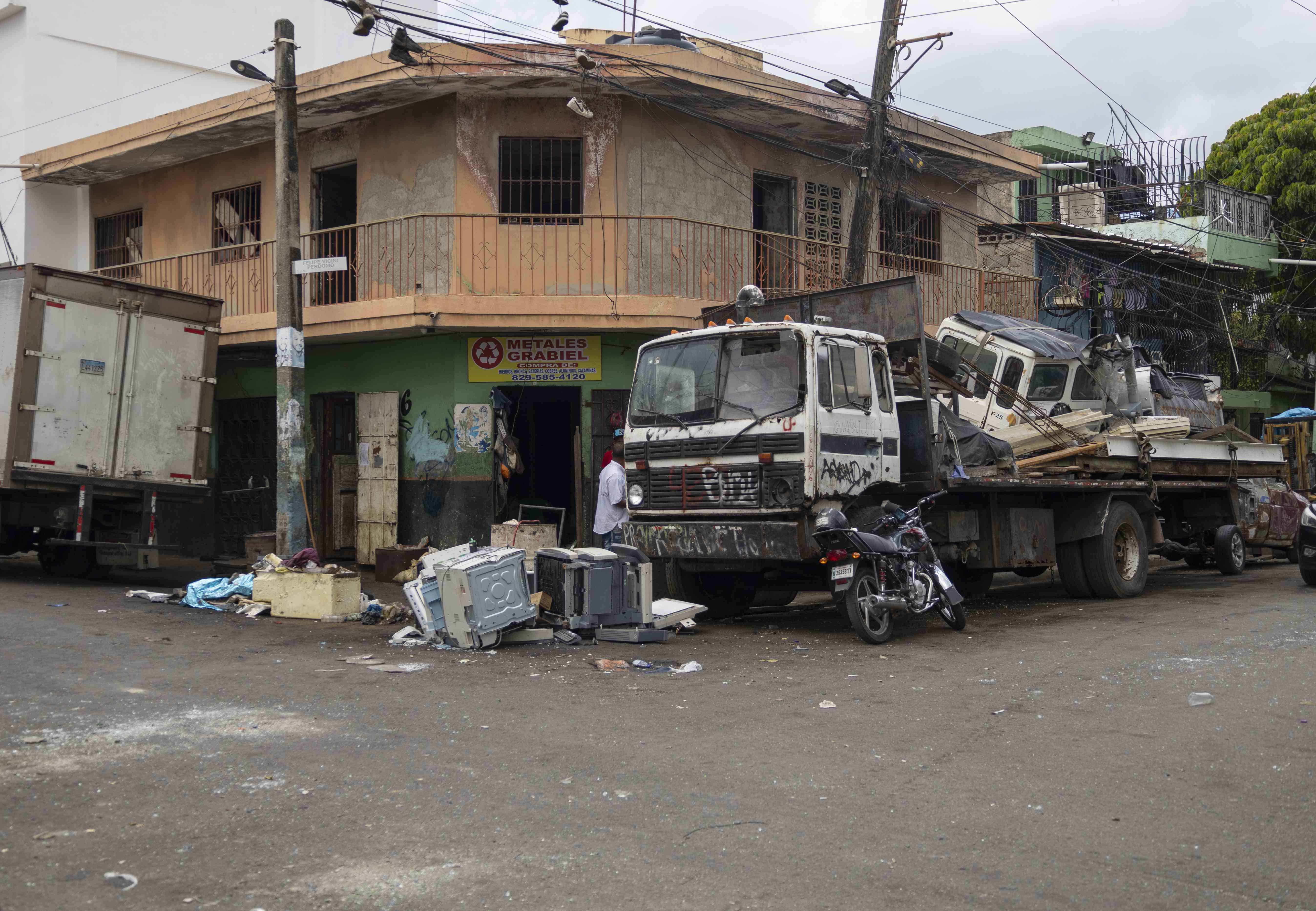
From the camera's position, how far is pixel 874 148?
46.8 ft

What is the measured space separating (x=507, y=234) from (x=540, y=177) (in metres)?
1.02

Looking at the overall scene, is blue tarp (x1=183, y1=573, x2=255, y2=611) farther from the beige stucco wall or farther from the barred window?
the barred window

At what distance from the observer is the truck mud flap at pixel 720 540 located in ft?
30.3

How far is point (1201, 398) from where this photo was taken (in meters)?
17.6

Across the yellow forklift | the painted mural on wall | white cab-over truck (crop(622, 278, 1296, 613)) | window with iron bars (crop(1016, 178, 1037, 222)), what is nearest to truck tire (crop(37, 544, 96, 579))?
the painted mural on wall

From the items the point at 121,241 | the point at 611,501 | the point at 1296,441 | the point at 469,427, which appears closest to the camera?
the point at 611,501

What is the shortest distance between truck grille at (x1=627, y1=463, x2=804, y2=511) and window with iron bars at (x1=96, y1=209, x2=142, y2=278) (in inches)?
505

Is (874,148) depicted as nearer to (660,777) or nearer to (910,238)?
(910,238)

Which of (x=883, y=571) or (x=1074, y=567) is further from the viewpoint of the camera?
(x=1074, y=567)

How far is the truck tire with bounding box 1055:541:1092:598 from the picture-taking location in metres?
12.1

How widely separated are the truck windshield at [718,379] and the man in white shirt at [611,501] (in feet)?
5.06

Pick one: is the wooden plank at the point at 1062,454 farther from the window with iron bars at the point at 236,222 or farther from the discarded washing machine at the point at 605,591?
the window with iron bars at the point at 236,222

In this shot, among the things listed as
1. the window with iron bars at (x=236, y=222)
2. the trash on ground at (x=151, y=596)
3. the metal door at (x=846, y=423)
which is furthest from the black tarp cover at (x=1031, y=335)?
the window with iron bars at (x=236, y=222)

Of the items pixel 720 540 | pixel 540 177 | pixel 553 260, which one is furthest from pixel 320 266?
pixel 720 540
